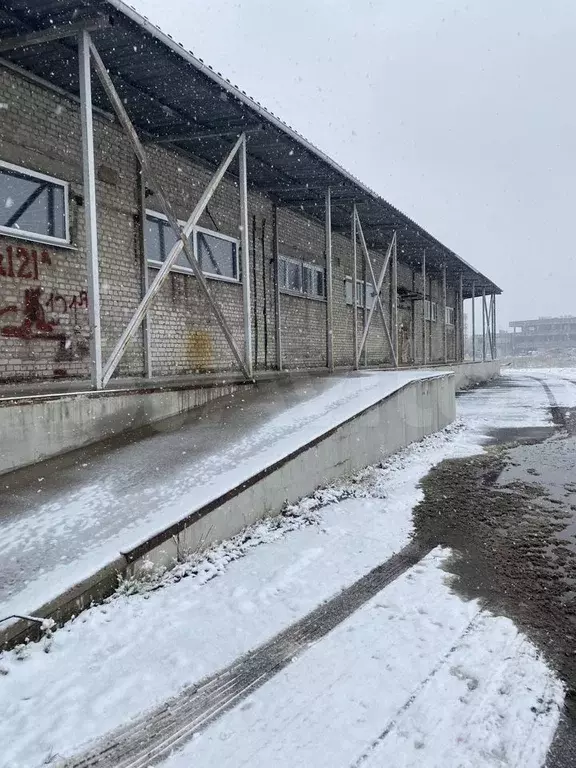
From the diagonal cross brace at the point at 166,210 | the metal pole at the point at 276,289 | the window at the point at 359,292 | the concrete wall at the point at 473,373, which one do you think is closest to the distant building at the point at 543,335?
the concrete wall at the point at 473,373

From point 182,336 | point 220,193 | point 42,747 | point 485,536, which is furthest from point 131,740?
point 220,193

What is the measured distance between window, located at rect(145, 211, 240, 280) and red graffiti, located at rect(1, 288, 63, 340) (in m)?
2.26

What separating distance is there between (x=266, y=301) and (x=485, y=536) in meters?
8.34

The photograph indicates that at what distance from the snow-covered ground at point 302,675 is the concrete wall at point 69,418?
2.06 metres

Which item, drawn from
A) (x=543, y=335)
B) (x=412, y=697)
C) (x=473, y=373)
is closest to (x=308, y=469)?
(x=412, y=697)

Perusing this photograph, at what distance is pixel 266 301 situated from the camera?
471 inches

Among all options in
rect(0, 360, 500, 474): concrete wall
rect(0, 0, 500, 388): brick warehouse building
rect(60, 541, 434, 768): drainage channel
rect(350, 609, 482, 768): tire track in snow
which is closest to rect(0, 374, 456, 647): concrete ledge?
rect(60, 541, 434, 768): drainage channel

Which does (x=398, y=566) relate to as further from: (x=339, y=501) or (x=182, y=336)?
(x=182, y=336)

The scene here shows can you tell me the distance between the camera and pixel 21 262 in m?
6.59

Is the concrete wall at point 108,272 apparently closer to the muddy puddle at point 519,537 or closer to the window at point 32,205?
the window at point 32,205

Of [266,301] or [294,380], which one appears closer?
[294,380]

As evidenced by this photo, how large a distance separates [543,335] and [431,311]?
245 ft

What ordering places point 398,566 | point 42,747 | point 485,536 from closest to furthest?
1. point 42,747
2. point 398,566
3. point 485,536

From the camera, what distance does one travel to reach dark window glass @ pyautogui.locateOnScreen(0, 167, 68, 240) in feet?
21.2
